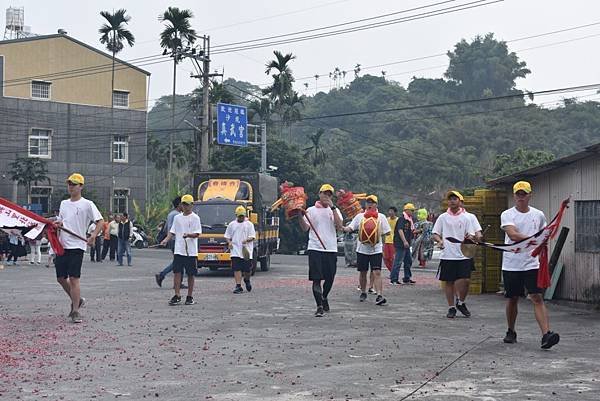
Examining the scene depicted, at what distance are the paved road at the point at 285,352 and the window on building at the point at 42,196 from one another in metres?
40.6

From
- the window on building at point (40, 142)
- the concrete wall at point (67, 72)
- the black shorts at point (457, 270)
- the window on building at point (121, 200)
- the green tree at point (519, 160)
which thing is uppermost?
the concrete wall at point (67, 72)

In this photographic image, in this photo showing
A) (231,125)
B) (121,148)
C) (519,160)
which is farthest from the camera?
(121,148)

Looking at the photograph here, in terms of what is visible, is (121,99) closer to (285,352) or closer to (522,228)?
(522,228)

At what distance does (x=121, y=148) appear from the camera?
6184cm

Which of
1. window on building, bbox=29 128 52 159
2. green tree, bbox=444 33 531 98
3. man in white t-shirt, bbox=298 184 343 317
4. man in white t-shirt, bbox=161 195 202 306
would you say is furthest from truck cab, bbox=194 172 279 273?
green tree, bbox=444 33 531 98

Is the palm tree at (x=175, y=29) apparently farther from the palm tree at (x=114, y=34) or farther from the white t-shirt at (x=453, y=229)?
the white t-shirt at (x=453, y=229)

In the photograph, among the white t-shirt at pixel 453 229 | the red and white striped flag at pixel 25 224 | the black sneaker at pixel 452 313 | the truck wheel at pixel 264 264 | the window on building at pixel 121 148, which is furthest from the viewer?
the window on building at pixel 121 148

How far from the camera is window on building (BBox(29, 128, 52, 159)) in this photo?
57062 mm

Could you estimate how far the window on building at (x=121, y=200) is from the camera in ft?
203

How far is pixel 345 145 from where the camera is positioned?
78.8 meters

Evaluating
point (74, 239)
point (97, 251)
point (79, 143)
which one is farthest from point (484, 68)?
point (74, 239)

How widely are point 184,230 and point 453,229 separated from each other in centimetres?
493

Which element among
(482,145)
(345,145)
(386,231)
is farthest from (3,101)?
(386,231)

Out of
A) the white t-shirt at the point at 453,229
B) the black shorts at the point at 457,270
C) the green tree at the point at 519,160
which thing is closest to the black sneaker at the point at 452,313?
the black shorts at the point at 457,270
